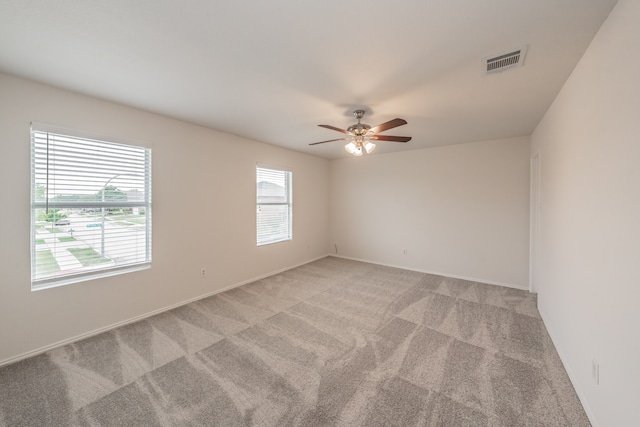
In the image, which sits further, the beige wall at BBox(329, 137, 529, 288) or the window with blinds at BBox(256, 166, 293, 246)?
the window with blinds at BBox(256, 166, 293, 246)

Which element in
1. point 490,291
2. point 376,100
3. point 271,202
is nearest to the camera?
point 376,100

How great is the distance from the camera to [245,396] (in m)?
1.71

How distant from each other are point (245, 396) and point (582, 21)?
332 centimetres

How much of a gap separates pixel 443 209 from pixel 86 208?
5248mm

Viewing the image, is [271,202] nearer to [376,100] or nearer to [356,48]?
[376,100]

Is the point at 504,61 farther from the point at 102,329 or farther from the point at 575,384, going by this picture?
the point at 102,329

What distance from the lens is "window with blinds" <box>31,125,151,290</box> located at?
2209 mm

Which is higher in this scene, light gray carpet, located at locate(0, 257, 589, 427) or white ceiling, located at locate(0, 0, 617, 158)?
white ceiling, located at locate(0, 0, 617, 158)

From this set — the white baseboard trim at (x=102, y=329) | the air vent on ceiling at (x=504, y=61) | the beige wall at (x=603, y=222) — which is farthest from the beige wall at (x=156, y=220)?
the beige wall at (x=603, y=222)

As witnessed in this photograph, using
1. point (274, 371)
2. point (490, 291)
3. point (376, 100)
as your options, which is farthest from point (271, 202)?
point (490, 291)

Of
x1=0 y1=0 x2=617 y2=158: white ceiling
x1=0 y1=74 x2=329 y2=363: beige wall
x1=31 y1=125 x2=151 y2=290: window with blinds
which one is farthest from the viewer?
x1=31 y1=125 x2=151 y2=290: window with blinds

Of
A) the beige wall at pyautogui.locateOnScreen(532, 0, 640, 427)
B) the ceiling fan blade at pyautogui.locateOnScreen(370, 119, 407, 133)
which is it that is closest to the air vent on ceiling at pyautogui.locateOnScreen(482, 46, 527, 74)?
the beige wall at pyautogui.locateOnScreen(532, 0, 640, 427)

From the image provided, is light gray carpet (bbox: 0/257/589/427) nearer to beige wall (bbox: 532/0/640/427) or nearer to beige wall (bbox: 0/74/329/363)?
beige wall (bbox: 0/74/329/363)

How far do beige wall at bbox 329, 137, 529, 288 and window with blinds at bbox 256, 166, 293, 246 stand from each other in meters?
1.47
